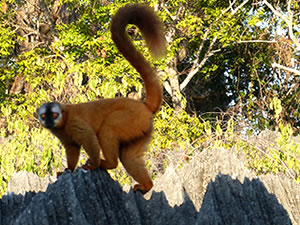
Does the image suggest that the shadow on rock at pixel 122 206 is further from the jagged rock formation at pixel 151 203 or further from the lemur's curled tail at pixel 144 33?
the lemur's curled tail at pixel 144 33

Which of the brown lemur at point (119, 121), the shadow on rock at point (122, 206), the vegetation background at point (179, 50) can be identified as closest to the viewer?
the shadow on rock at point (122, 206)

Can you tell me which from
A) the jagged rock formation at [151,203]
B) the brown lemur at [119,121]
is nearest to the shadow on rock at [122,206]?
the jagged rock formation at [151,203]

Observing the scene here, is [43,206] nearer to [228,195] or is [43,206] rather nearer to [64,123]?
[228,195]

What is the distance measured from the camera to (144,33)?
3102 millimetres

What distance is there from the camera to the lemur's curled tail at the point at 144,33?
122 inches

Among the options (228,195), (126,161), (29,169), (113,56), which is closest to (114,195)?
(228,195)

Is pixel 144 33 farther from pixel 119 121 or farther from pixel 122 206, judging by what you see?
pixel 122 206

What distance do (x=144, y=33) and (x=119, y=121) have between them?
61cm

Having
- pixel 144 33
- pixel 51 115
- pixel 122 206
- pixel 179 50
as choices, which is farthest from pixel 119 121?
pixel 179 50

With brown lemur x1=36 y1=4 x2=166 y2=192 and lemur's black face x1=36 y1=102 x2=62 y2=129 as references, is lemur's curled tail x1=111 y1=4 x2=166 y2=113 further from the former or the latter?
lemur's black face x1=36 y1=102 x2=62 y2=129

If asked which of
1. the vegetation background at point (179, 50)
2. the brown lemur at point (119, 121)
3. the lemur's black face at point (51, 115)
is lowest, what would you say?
the vegetation background at point (179, 50)

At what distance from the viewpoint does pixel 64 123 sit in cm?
312

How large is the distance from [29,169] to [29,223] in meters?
3.58

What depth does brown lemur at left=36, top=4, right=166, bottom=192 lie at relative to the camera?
298 cm
